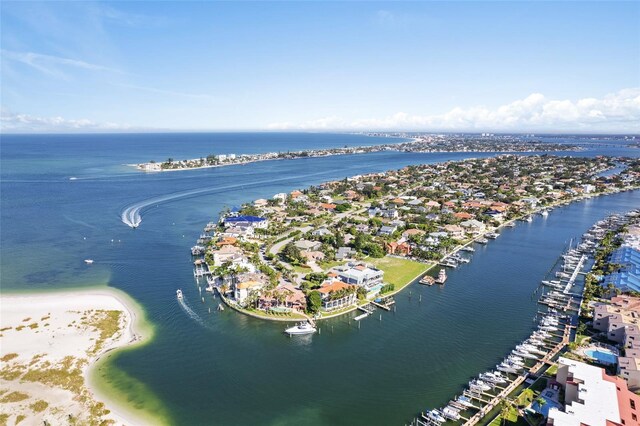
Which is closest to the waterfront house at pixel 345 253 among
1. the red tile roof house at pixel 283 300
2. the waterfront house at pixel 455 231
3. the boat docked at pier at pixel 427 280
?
the boat docked at pier at pixel 427 280

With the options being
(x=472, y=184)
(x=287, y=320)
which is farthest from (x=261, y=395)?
(x=472, y=184)

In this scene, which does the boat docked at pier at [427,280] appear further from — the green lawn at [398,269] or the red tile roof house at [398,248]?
the red tile roof house at [398,248]

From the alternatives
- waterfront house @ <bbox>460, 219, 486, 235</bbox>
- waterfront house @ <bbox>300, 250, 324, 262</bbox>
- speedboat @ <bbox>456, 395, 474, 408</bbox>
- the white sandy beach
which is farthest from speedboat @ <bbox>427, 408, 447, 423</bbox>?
waterfront house @ <bbox>460, 219, 486, 235</bbox>

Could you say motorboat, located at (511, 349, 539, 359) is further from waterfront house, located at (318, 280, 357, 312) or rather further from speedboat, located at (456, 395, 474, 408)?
waterfront house, located at (318, 280, 357, 312)

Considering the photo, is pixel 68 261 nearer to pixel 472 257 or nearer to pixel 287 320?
pixel 287 320

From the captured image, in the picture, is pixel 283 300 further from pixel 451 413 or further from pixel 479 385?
pixel 479 385

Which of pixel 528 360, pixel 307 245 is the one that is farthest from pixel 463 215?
pixel 528 360
